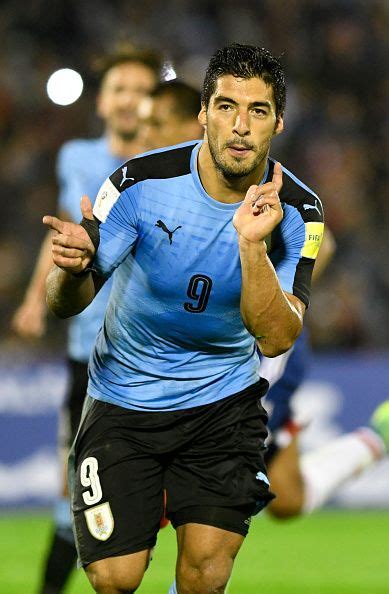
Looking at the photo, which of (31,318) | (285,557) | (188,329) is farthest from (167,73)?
(285,557)

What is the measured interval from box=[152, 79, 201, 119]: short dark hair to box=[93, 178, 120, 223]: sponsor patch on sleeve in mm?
1710

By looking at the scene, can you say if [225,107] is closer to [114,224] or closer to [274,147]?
[114,224]

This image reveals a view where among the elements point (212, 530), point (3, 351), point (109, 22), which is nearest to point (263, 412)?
point (212, 530)

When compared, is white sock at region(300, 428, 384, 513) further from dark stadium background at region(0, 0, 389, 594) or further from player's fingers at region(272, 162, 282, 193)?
player's fingers at region(272, 162, 282, 193)

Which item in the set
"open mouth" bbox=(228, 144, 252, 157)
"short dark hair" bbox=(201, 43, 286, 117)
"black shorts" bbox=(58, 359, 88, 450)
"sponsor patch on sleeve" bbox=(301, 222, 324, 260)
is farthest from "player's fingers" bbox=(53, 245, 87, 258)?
"black shorts" bbox=(58, 359, 88, 450)

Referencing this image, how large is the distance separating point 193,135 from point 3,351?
4.73 metres

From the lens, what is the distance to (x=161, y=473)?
174 inches

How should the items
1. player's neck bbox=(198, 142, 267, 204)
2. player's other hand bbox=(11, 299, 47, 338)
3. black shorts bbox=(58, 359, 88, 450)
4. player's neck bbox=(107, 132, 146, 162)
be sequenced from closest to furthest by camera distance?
player's neck bbox=(198, 142, 267, 204) → black shorts bbox=(58, 359, 88, 450) → player's neck bbox=(107, 132, 146, 162) → player's other hand bbox=(11, 299, 47, 338)

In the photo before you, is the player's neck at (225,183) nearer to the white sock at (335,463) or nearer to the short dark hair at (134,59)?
the short dark hair at (134,59)

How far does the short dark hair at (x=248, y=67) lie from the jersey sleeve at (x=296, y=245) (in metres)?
0.38

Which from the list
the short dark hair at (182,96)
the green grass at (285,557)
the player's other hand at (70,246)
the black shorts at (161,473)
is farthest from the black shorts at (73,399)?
the player's other hand at (70,246)

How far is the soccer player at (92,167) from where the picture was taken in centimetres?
617

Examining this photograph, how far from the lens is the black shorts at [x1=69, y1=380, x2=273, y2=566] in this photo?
428 cm

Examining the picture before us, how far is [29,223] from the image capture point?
10.8m
